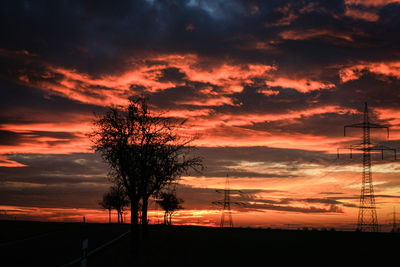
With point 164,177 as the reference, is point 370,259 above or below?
below

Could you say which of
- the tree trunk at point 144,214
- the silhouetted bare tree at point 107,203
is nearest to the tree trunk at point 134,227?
the tree trunk at point 144,214

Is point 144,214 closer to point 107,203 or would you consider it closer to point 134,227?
point 134,227

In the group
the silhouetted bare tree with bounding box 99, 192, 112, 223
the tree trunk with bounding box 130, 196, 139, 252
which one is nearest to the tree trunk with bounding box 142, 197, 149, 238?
the tree trunk with bounding box 130, 196, 139, 252

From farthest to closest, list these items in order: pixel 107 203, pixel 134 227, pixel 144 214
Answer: pixel 107 203 < pixel 144 214 < pixel 134 227

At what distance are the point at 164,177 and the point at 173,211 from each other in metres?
77.0

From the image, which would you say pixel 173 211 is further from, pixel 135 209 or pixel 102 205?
pixel 135 209

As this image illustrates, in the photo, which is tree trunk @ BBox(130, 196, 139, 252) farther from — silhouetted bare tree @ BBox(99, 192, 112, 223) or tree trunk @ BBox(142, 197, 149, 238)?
silhouetted bare tree @ BBox(99, 192, 112, 223)

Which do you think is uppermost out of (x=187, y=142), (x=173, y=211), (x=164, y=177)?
(x=187, y=142)

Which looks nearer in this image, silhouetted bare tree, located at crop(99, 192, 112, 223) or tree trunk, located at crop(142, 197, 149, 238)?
tree trunk, located at crop(142, 197, 149, 238)

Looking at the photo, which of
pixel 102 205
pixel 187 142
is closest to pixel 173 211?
pixel 102 205

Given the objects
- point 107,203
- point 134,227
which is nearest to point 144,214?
point 134,227

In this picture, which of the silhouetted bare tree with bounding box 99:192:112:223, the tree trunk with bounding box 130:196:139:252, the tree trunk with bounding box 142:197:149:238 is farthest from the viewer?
the silhouetted bare tree with bounding box 99:192:112:223

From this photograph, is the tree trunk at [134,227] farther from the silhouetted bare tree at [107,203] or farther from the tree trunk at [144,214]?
the silhouetted bare tree at [107,203]

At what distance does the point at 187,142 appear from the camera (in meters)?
38.2
